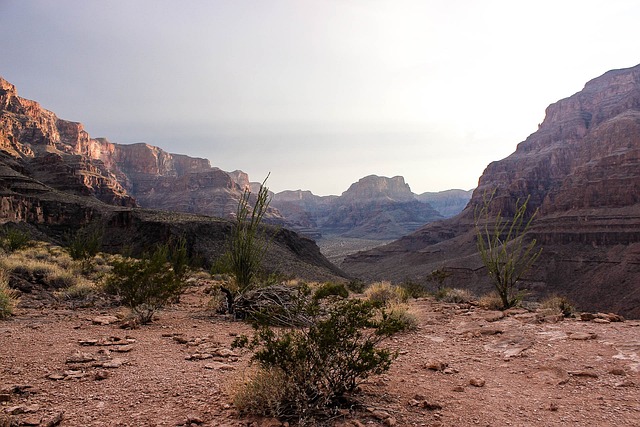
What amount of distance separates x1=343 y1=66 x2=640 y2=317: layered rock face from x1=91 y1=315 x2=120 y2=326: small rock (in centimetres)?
910

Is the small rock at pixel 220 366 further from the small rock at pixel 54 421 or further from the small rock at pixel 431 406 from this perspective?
the small rock at pixel 431 406

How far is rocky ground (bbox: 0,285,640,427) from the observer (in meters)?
3.74

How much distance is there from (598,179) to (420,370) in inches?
3480

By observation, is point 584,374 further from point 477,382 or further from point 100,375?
point 100,375

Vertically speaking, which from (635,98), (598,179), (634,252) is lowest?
(634,252)

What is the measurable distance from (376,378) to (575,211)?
273 ft

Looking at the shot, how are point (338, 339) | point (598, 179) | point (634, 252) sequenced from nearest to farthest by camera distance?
point (338, 339) < point (634, 252) < point (598, 179)

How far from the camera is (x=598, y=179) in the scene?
243 feet

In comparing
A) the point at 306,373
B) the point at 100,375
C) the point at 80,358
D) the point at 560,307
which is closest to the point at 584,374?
the point at 306,373

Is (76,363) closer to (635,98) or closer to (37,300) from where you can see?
(37,300)

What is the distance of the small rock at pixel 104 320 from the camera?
7742 millimetres

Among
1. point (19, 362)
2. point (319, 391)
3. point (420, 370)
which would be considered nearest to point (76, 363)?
point (19, 362)

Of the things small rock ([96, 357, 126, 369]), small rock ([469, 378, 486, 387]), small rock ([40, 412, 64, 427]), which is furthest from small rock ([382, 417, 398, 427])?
small rock ([96, 357, 126, 369])

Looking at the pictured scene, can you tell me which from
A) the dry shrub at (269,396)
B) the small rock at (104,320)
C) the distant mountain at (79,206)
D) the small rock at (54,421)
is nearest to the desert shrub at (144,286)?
the small rock at (104,320)
